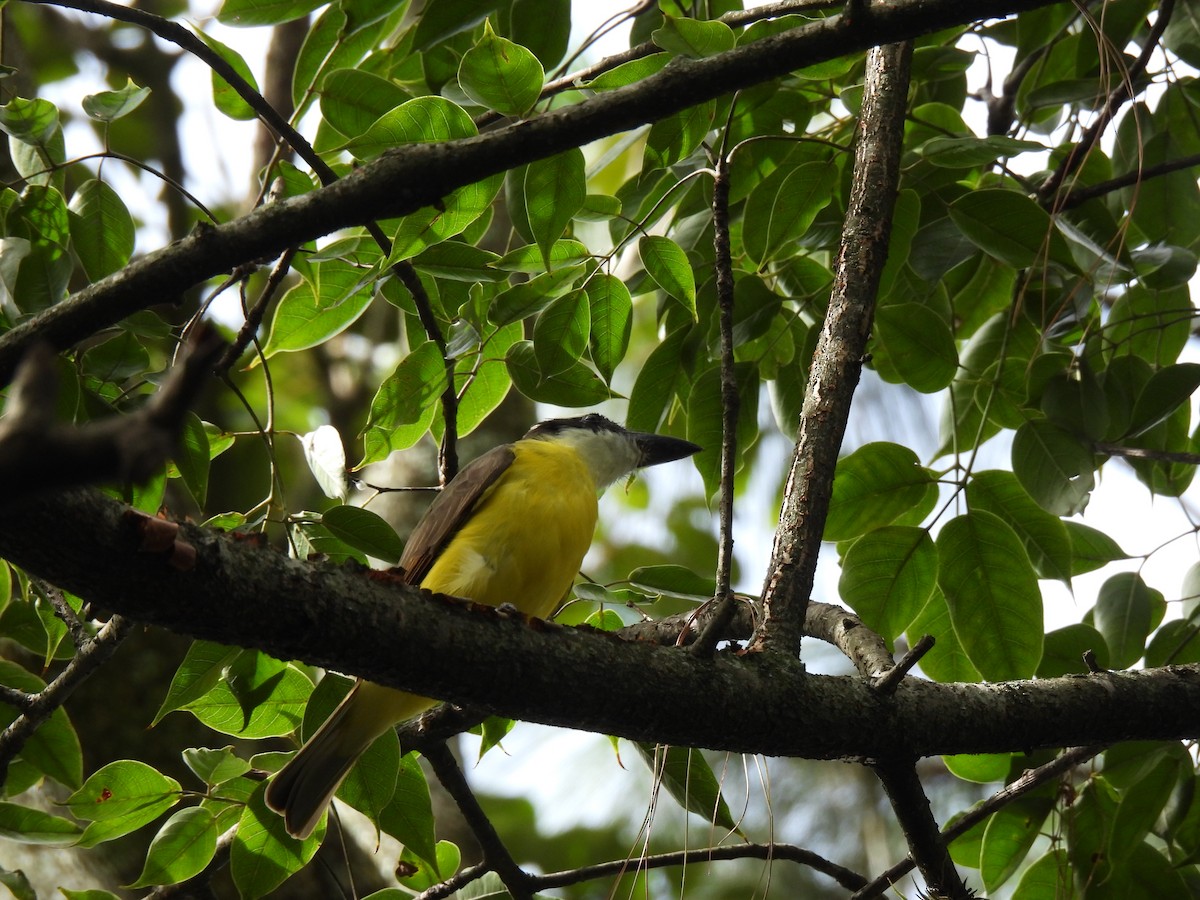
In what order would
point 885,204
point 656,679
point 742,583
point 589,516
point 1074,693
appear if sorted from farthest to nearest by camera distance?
point 742,583
point 589,516
point 885,204
point 1074,693
point 656,679

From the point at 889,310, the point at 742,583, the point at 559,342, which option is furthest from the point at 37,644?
the point at 742,583

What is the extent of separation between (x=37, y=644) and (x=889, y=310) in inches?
88.9

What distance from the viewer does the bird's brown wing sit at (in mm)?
3164

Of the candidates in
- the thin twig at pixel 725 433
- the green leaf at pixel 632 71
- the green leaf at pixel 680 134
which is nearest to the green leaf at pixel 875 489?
the thin twig at pixel 725 433

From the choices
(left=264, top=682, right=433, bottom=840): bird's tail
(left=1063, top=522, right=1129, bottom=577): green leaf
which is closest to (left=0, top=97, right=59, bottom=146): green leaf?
(left=264, top=682, right=433, bottom=840): bird's tail

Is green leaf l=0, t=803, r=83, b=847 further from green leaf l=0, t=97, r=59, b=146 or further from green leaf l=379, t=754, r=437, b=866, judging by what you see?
green leaf l=0, t=97, r=59, b=146

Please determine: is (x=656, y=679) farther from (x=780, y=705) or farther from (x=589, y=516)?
(x=589, y=516)

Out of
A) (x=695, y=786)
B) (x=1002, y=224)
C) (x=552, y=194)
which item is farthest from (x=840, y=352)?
(x=695, y=786)

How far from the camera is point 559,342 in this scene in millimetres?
2342

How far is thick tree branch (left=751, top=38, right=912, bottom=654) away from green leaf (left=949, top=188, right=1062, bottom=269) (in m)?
0.17

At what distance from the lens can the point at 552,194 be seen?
2.15 meters

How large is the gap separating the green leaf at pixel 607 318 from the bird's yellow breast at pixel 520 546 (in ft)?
2.88

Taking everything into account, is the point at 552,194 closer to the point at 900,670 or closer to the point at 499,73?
the point at 499,73

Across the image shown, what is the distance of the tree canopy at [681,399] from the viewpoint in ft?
5.62
